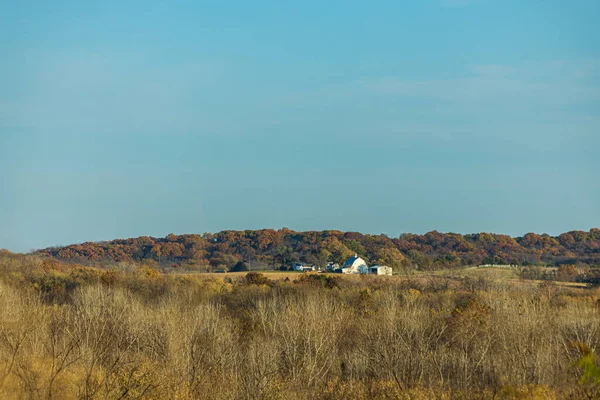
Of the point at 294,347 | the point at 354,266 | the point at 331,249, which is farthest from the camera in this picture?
the point at 331,249

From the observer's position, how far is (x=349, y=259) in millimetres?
103250

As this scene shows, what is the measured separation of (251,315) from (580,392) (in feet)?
93.2

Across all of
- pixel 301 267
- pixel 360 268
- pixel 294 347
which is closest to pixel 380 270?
pixel 360 268

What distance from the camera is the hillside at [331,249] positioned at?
112375mm

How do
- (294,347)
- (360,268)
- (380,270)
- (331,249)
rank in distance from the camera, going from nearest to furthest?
(294,347)
(380,270)
(360,268)
(331,249)

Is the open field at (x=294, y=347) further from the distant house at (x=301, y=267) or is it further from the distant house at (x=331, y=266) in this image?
the distant house at (x=331, y=266)

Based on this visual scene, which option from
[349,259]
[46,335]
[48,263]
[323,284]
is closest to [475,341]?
[46,335]

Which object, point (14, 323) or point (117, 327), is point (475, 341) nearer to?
point (117, 327)

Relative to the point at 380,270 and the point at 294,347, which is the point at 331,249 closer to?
the point at 380,270

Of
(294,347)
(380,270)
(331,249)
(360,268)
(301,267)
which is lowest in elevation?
(294,347)

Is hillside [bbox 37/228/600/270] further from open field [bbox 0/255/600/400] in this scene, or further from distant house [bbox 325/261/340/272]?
open field [bbox 0/255/600/400]

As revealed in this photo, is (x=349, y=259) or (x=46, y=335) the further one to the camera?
(x=349, y=259)

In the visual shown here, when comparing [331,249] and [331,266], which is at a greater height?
[331,249]

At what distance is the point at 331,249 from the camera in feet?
394
